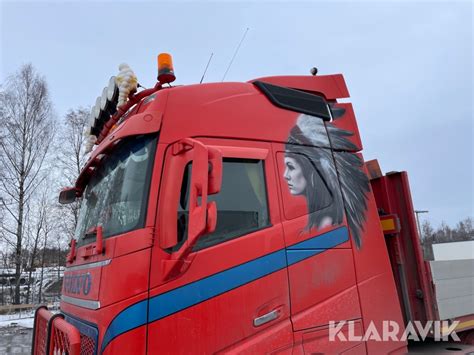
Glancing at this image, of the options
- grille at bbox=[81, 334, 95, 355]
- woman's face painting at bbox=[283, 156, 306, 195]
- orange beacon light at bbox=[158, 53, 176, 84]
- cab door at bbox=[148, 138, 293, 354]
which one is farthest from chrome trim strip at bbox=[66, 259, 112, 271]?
orange beacon light at bbox=[158, 53, 176, 84]

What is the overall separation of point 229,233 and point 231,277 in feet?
0.90

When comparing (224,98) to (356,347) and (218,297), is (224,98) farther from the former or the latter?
(356,347)

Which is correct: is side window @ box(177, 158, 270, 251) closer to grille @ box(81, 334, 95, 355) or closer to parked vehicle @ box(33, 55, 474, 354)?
parked vehicle @ box(33, 55, 474, 354)

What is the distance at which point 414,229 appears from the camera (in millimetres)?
3354

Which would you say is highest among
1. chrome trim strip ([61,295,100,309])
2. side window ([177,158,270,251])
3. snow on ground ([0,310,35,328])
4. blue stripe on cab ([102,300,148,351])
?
side window ([177,158,270,251])

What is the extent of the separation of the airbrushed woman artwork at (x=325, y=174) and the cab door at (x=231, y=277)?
0.93 ft

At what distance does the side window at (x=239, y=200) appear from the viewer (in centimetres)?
245

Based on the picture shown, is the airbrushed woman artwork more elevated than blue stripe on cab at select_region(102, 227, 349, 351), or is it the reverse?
the airbrushed woman artwork

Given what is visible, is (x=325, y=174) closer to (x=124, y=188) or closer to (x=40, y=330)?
(x=124, y=188)

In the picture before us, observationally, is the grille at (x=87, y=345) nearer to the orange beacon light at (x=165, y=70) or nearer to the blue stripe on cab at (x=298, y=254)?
the blue stripe on cab at (x=298, y=254)

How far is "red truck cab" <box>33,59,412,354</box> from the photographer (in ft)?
7.23

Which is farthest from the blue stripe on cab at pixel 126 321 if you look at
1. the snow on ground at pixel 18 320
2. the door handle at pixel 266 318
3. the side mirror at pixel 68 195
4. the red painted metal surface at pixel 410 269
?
the snow on ground at pixel 18 320

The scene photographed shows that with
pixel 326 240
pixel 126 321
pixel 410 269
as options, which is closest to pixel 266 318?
pixel 326 240

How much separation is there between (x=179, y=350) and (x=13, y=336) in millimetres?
12959
